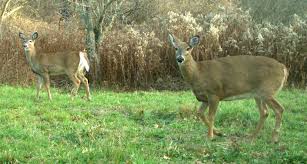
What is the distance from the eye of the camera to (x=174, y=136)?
28.1 ft

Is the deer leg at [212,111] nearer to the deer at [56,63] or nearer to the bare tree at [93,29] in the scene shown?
the deer at [56,63]

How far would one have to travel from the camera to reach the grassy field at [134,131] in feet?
23.4

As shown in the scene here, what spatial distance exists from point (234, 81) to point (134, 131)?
1774mm

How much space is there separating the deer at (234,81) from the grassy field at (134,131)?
49 cm

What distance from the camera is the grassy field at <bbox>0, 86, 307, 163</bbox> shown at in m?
7.12

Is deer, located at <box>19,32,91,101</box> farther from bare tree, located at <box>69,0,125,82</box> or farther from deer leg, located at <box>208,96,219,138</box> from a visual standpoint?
deer leg, located at <box>208,96,219,138</box>

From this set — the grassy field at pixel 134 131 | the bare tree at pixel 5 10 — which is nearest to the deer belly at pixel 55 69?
the grassy field at pixel 134 131

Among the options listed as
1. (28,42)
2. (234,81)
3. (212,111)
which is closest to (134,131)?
(212,111)

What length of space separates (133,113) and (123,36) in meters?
6.30

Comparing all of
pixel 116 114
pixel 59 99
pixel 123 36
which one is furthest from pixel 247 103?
pixel 123 36

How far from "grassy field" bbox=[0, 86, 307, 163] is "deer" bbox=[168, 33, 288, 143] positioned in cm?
49

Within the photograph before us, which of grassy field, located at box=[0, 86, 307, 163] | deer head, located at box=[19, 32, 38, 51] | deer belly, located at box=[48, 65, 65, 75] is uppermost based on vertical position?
deer head, located at box=[19, 32, 38, 51]

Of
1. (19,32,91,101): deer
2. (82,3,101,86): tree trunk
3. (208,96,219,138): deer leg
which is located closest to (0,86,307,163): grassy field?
(208,96,219,138): deer leg

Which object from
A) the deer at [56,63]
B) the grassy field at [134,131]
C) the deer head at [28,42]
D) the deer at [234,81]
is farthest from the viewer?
the deer head at [28,42]
